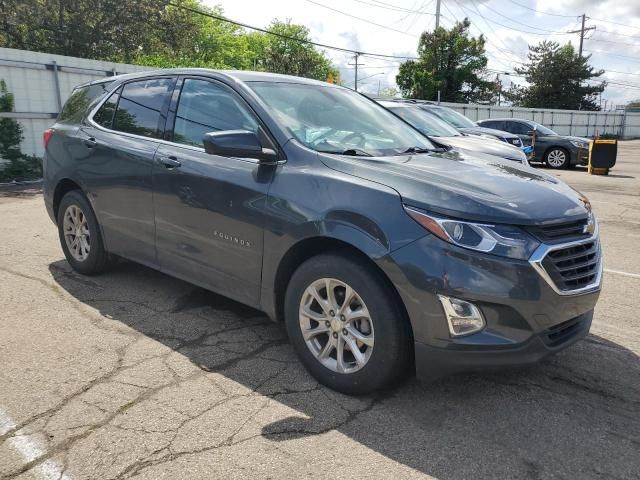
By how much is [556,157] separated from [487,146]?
32.6 feet

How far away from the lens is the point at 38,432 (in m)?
2.71

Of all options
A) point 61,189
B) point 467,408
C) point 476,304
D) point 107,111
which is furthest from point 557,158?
point 476,304

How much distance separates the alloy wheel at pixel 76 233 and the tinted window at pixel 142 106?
0.92 m

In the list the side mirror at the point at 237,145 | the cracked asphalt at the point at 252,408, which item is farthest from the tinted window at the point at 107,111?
the side mirror at the point at 237,145

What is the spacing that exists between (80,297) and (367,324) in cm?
280

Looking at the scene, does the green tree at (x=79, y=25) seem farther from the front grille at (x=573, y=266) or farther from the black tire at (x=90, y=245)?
the front grille at (x=573, y=266)

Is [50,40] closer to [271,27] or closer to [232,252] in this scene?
[232,252]

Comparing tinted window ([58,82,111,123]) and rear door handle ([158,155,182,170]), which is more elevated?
tinted window ([58,82,111,123])

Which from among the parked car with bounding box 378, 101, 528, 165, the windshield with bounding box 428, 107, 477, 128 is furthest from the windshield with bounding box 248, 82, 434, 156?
the windshield with bounding box 428, 107, 477, 128

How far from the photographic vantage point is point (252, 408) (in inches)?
116

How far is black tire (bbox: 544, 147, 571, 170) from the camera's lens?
17469 millimetres

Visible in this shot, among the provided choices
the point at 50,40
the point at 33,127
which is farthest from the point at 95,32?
the point at 33,127

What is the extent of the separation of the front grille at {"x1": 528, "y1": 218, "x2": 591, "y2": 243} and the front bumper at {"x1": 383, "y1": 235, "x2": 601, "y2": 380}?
0.22 meters

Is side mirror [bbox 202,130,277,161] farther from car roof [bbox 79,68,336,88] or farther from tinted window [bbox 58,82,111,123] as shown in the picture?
tinted window [bbox 58,82,111,123]
